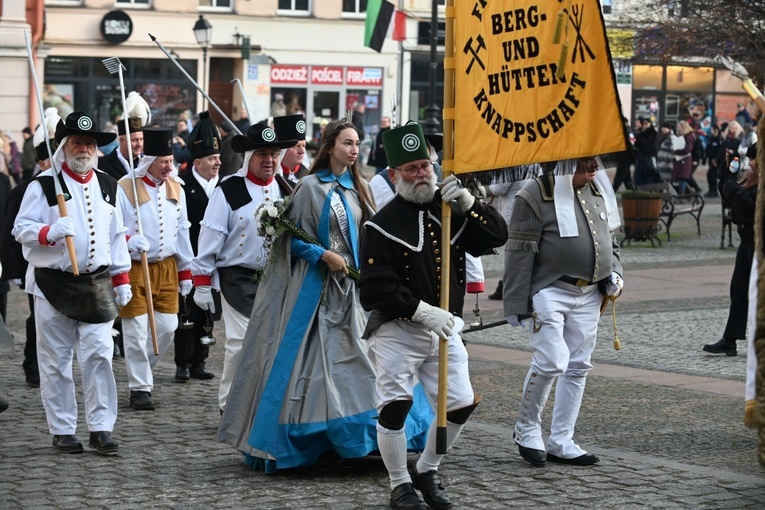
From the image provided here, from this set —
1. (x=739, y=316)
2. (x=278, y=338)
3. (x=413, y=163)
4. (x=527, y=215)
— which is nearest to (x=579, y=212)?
(x=527, y=215)

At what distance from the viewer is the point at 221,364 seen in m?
11.5

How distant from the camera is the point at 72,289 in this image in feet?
26.5

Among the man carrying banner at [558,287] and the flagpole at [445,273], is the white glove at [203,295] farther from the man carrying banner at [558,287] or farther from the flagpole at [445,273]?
the flagpole at [445,273]

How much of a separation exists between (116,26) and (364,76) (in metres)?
7.66

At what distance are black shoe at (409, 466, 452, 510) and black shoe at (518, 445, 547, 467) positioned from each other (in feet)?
2.87

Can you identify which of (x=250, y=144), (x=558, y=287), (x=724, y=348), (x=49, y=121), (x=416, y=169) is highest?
(x=49, y=121)

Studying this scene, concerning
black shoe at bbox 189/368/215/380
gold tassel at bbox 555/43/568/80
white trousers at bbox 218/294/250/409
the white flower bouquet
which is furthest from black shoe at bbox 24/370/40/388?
gold tassel at bbox 555/43/568/80

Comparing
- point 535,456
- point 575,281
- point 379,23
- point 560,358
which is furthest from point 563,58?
point 379,23

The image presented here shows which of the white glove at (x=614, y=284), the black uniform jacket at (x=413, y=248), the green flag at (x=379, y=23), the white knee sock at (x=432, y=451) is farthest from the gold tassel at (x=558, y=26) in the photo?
the green flag at (x=379, y=23)

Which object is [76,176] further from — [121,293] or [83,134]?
[121,293]

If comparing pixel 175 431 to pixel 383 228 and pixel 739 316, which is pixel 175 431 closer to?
pixel 383 228

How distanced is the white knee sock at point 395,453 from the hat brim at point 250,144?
2.89m

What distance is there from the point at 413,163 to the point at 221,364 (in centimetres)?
525

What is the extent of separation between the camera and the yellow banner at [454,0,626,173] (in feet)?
20.9
